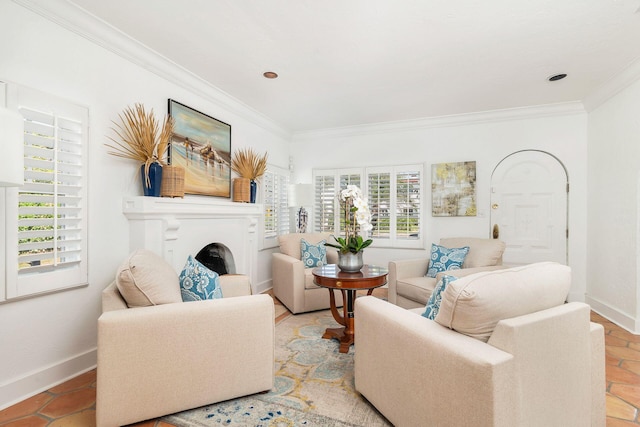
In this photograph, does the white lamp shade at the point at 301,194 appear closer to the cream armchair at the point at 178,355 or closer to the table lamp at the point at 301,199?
the table lamp at the point at 301,199

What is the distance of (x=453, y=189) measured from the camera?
4.60 metres

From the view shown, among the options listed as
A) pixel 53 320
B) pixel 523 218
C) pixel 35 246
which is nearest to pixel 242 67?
pixel 35 246

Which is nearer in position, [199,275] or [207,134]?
[199,275]

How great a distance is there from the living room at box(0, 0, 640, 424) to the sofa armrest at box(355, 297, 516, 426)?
6.79 ft

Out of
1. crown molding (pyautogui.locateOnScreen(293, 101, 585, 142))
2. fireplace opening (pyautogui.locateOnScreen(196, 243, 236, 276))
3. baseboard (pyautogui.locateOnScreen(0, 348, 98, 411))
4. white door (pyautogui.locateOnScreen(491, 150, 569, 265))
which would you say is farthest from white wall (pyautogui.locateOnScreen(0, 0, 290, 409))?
white door (pyautogui.locateOnScreen(491, 150, 569, 265))

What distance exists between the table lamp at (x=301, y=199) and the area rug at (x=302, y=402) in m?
2.68

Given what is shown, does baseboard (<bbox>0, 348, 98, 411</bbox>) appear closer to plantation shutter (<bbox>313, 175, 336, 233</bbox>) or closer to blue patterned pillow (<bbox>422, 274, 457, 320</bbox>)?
blue patterned pillow (<bbox>422, 274, 457, 320</bbox>)

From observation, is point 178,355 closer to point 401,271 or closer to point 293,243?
point 401,271

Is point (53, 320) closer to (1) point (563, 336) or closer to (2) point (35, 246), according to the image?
(2) point (35, 246)

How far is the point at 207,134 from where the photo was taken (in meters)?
3.53

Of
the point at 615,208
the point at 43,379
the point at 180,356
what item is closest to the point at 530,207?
the point at 615,208

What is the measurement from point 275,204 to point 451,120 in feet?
9.51

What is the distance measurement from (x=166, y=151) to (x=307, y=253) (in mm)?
2023

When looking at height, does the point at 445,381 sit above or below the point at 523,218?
below
